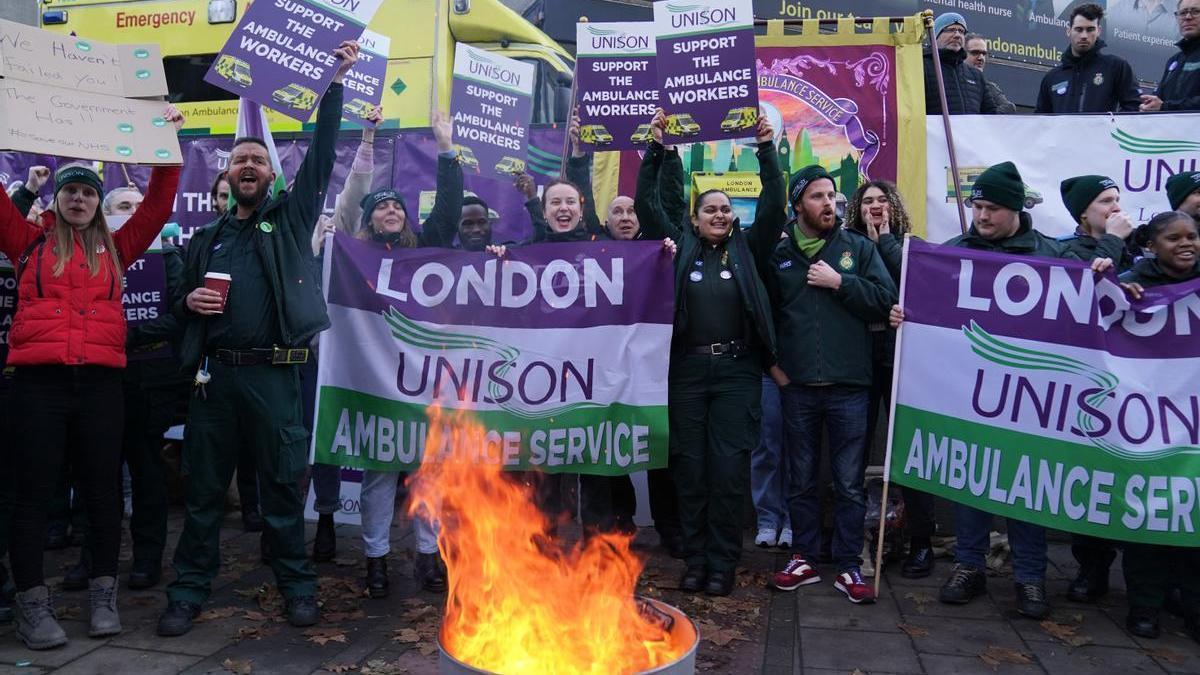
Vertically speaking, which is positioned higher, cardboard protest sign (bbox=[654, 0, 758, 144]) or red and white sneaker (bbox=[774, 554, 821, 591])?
cardboard protest sign (bbox=[654, 0, 758, 144])

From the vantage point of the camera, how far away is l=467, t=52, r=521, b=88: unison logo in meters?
6.96

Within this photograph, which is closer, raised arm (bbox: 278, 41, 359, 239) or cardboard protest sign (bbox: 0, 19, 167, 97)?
cardboard protest sign (bbox: 0, 19, 167, 97)

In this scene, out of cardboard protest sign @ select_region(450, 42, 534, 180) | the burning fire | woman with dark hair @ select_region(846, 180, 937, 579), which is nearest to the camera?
the burning fire

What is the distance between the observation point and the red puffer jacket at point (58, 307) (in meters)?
4.30

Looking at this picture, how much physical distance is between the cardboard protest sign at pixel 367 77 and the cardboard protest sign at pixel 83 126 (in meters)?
2.28

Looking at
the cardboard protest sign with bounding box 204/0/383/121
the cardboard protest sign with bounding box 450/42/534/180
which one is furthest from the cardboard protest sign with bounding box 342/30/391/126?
the cardboard protest sign with bounding box 204/0/383/121

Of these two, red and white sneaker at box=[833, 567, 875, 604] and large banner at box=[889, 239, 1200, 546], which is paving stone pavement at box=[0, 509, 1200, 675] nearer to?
red and white sneaker at box=[833, 567, 875, 604]

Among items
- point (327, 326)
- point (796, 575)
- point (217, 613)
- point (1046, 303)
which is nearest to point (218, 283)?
point (327, 326)

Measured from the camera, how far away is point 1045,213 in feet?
23.1

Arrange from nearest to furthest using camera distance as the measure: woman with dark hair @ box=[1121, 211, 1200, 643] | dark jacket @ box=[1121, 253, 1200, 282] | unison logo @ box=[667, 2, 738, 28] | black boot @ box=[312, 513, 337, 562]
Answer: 1. woman with dark hair @ box=[1121, 211, 1200, 643]
2. dark jacket @ box=[1121, 253, 1200, 282]
3. unison logo @ box=[667, 2, 738, 28]
4. black boot @ box=[312, 513, 337, 562]

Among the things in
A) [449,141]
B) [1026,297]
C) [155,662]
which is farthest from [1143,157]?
[155,662]

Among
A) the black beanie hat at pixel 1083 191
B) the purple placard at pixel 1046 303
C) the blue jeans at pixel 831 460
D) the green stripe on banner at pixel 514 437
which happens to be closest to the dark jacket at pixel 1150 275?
the purple placard at pixel 1046 303

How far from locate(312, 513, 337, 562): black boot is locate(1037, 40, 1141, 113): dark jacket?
6.55m

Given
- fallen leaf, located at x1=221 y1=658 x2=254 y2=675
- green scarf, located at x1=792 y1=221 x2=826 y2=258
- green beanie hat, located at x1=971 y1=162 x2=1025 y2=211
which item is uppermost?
green beanie hat, located at x1=971 y1=162 x2=1025 y2=211
